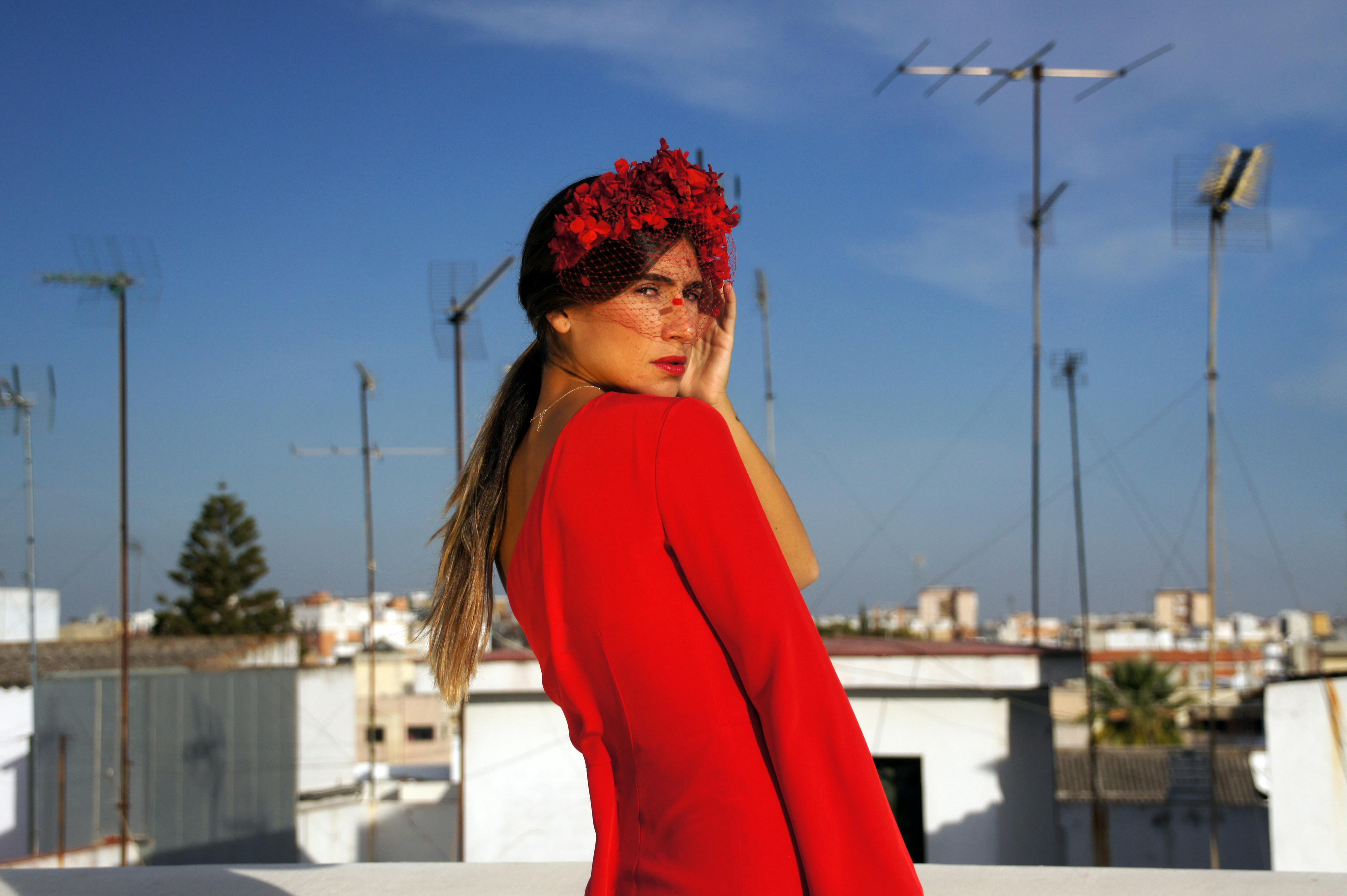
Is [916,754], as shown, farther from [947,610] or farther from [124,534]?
[947,610]

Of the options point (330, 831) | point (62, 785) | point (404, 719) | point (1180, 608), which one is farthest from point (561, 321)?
point (1180, 608)

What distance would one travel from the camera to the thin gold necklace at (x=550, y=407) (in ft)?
4.17

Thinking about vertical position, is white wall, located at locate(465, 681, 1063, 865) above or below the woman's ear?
below

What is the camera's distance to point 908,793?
9.21 meters

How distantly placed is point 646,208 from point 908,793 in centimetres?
880

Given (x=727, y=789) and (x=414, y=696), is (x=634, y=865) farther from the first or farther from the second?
(x=414, y=696)

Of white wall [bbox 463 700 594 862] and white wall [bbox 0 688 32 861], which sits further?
white wall [bbox 0 688 32 861]

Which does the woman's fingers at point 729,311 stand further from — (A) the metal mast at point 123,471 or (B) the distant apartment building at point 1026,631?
(B) the distant apartment building at point 1026,631

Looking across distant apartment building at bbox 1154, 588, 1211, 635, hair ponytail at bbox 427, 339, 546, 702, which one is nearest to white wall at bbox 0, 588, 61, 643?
hair ponytail at bbox 427, 339, 546, 702

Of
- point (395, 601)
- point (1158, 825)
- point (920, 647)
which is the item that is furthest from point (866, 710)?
point (395, 601)

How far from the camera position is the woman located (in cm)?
103

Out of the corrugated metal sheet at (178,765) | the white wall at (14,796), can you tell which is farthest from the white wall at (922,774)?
the white wall at (14,796)

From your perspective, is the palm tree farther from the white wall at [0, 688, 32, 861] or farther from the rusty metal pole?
the white wall at [0, 688, 32, 861]

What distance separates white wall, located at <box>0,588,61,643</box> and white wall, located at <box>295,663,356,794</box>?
11.6 metres
